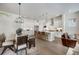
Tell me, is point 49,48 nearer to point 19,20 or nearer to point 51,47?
point 51,47

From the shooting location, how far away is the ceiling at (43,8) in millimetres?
1959

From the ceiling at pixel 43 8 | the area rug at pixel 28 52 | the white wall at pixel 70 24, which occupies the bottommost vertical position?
the area rug at pixel 28 52

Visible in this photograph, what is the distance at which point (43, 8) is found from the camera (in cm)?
199

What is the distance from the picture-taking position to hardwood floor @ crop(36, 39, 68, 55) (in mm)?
2002

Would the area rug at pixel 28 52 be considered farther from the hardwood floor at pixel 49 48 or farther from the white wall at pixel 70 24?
the white wall at pixel 70 24

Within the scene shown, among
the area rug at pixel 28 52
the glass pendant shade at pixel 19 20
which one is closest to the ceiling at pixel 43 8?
the glass pendant shade at pixel 19 20

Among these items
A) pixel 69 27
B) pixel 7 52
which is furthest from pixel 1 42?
pixel 69 27

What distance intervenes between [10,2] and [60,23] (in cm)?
106

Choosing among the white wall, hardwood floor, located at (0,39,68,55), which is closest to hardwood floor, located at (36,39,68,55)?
hardwood floor, located at (0,39,68,55)

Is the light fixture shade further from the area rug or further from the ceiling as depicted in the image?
the area rug

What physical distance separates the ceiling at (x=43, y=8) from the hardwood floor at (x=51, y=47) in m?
0.51

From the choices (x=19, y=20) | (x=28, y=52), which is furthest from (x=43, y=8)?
(x=28, y=52)
